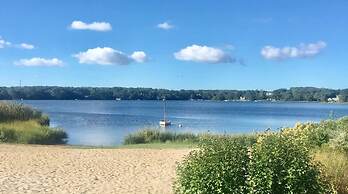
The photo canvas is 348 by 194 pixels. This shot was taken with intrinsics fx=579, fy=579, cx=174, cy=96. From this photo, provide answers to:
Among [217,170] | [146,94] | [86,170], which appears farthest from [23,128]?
[146,94]

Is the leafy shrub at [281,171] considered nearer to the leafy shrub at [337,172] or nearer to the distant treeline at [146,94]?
the leafy shrub at [337,172]

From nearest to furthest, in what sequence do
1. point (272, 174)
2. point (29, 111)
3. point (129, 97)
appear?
point (272, 174) < point (29, 111) < point (129, 97)

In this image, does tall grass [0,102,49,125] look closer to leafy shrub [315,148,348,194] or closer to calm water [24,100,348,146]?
calm water [24,100,348,146]

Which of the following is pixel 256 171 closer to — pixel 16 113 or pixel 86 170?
pixel 86 170

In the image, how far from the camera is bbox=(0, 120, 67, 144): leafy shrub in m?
20.7

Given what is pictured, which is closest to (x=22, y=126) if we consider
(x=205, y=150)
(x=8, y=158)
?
(x=8, y=158)

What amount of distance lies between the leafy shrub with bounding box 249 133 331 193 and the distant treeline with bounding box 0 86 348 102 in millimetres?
81353

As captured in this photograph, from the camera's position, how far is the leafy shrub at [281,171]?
21.4 feet

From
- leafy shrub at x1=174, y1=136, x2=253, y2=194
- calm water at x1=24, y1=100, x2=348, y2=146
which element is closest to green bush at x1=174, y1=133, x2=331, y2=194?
leafy shrub at x1=174, y1=136, x2=253, y2=194

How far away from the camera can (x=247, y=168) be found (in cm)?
673

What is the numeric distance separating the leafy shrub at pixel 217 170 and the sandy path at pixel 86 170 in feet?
10.6

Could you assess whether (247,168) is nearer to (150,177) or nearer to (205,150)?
(205,150)

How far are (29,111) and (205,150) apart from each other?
23.7m

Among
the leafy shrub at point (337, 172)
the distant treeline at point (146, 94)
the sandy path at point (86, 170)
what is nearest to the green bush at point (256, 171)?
the leafy shrub at point (337, 172)
